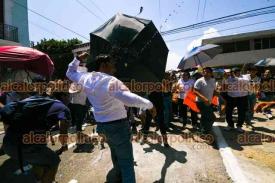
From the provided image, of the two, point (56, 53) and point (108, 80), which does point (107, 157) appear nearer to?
point (108, 80)

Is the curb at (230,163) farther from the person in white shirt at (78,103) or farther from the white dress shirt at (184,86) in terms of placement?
the person in white shirt at (78,103)

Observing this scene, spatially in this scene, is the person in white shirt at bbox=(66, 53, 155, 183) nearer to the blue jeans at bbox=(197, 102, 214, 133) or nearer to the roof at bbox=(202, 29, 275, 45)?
the blue jeans at bbox=(197, 102, 214, 133)

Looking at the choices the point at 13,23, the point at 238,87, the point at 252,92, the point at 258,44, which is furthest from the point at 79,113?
the point at 258,44

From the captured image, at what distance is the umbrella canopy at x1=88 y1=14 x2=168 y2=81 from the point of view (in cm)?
495

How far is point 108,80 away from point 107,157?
3065mm

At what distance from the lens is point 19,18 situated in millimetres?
22094

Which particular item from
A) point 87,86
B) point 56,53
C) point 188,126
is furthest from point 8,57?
point 56,53

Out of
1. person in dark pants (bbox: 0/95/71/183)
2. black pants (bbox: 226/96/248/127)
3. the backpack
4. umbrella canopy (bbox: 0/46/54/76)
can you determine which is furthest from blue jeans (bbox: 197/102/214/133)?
the backpack

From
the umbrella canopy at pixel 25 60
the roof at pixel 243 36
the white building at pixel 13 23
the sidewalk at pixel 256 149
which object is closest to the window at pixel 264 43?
the roof at pixel 243 36

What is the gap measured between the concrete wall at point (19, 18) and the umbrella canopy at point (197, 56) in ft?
47.5

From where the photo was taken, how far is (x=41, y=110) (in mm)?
3635

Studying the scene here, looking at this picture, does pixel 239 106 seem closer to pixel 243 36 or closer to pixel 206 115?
pixel 206 115

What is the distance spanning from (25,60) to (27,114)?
1.97 meters

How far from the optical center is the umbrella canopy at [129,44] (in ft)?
16.3
